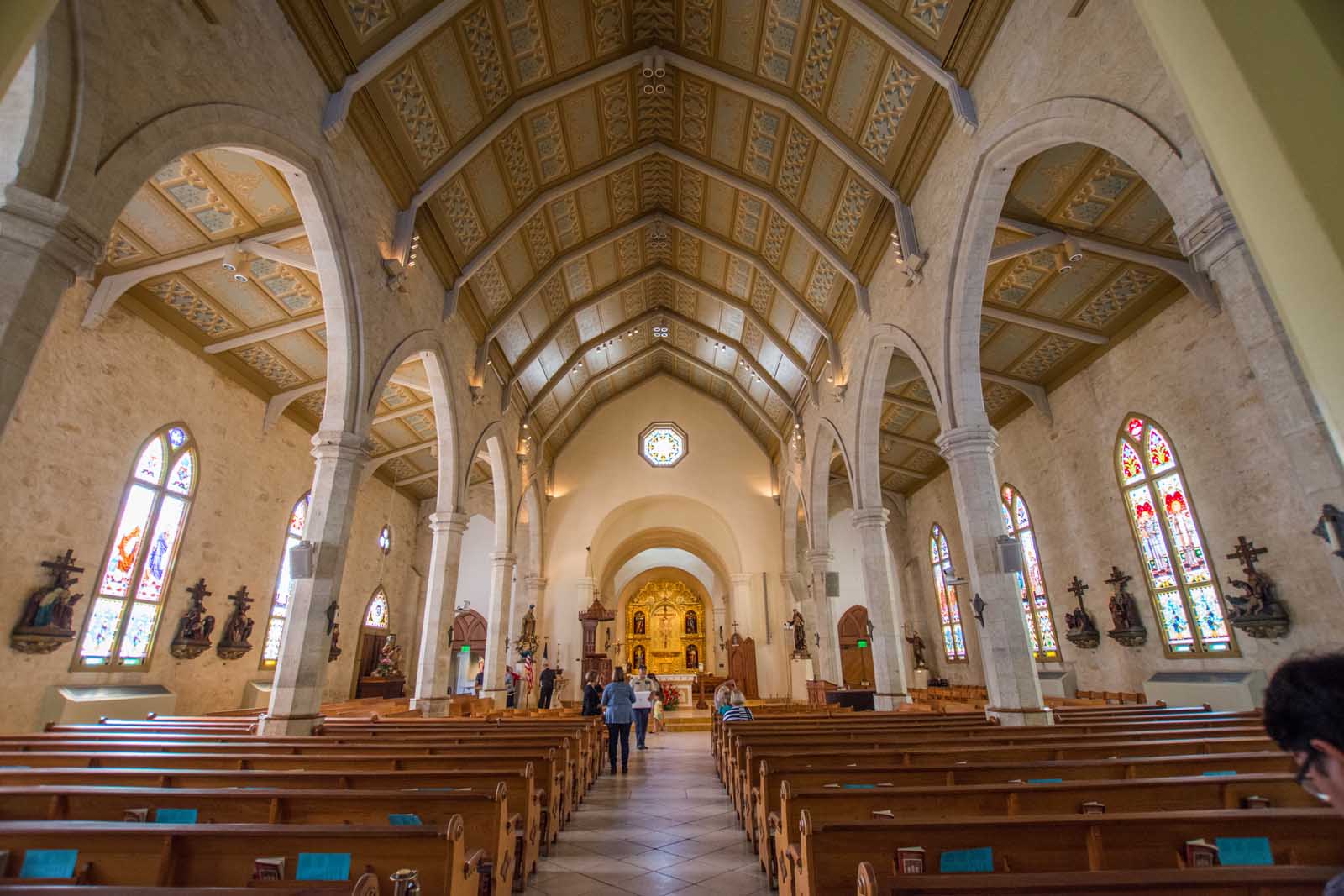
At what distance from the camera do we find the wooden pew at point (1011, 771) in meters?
3.62

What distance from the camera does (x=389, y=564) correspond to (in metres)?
17.9

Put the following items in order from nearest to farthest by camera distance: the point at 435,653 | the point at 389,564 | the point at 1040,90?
1. the point at 1040,90
2. the point at 435,653
3. the point at 389,564

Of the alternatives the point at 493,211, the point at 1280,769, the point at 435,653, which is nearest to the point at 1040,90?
the point at 1280,769

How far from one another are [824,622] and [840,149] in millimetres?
10276

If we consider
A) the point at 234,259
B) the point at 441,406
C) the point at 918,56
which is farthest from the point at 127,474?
the point at 918,56

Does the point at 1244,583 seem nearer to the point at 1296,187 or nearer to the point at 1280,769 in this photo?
the point at 1280,769

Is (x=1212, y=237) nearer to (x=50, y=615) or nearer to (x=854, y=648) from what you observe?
(x=50, y=615)

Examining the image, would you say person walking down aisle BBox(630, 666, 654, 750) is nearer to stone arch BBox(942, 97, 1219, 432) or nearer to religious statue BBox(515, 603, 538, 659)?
religious statue BBox(515, 603, 538, 659)

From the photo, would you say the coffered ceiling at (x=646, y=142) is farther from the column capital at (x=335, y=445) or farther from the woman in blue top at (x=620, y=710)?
the woman in blue top at (x=620, y=710)

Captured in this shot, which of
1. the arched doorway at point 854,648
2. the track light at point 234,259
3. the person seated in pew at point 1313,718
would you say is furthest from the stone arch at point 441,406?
the arched doorway at point 854,648

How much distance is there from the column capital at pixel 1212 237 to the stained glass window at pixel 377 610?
17.8 meters

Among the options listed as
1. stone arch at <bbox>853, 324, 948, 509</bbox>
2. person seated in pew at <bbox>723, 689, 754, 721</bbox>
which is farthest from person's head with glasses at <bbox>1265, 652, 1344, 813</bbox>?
stone arch at <bbox>853, 324, 948, 509</bbox>

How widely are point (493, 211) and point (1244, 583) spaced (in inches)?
485

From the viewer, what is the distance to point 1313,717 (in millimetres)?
1241
